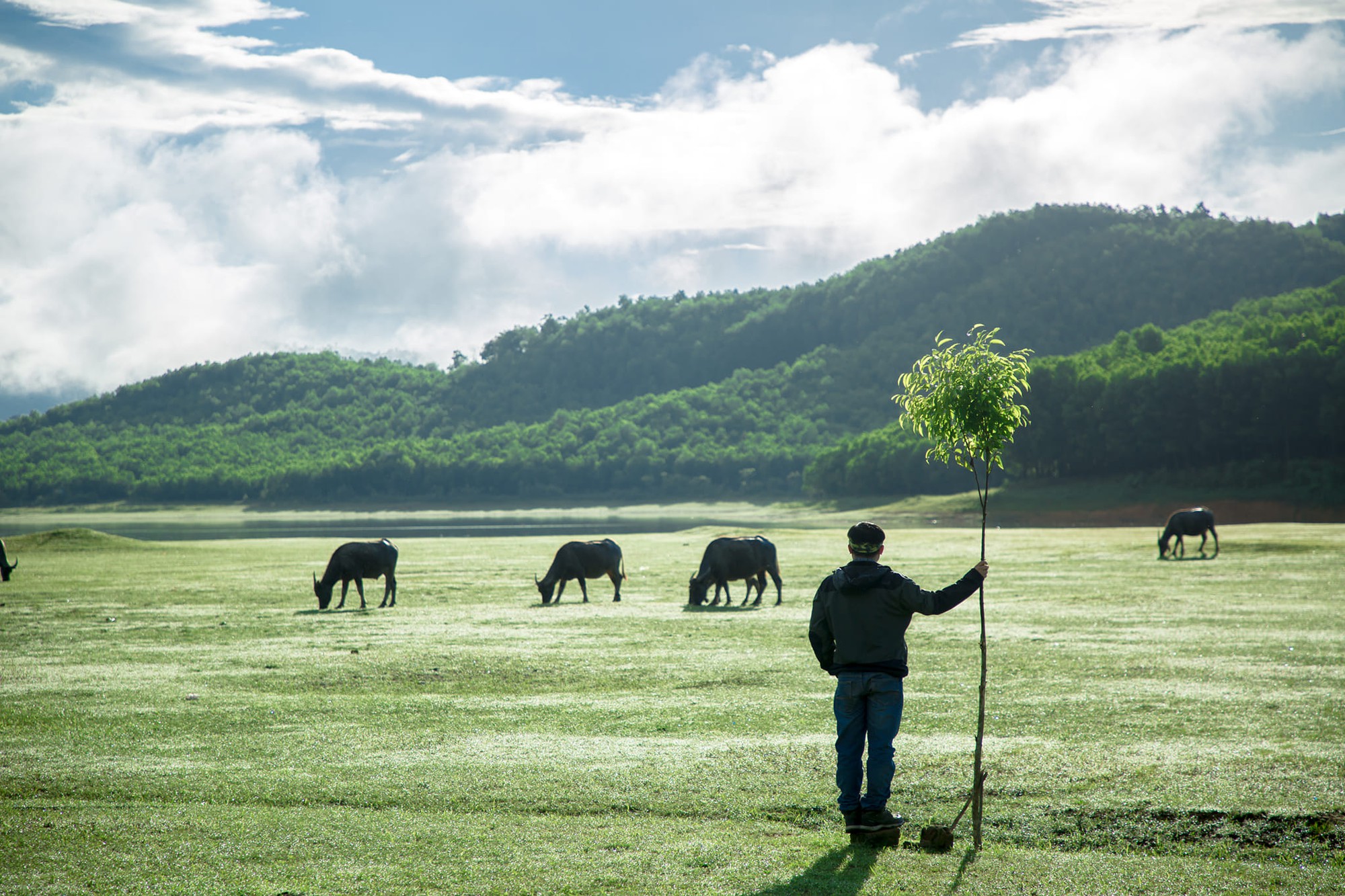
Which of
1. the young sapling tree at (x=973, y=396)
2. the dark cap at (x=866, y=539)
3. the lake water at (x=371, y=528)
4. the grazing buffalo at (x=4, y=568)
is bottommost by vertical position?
the lake water at (x=371, y=528)

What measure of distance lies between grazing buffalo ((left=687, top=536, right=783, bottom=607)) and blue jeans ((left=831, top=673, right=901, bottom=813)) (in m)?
18.7

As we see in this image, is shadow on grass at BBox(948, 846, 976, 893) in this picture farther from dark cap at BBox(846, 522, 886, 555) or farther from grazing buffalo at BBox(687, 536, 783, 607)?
grazing buffalo at BBox(687, 536, 783, 607)

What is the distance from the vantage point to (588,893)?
24.7ft

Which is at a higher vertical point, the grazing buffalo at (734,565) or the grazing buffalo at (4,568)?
the grazing buffalo at (734,565)

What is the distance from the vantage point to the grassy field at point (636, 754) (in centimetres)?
813

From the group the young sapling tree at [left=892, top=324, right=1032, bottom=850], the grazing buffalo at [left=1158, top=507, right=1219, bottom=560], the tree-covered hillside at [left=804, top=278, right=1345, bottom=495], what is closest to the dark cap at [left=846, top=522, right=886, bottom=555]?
the young sapling tree at [left=892, top=324, right=1032, bottom=850]

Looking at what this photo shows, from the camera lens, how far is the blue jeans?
343 inches

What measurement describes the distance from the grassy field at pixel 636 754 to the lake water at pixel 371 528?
4946 centimetres

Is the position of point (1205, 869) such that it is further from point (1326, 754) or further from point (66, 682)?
point (66, 682)

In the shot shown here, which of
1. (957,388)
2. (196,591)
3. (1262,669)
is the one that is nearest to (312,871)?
(957,388)

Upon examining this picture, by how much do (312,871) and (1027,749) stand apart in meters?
7.18

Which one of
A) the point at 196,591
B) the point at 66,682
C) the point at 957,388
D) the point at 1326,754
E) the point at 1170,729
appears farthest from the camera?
the point at 196,591

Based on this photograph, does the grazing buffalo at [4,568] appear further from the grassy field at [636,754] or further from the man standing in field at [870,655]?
the man standing in field at [870,655]

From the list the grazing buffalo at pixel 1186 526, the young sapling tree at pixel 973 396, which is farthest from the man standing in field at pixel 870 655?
the grazing buffalo at pixel 1186 526
